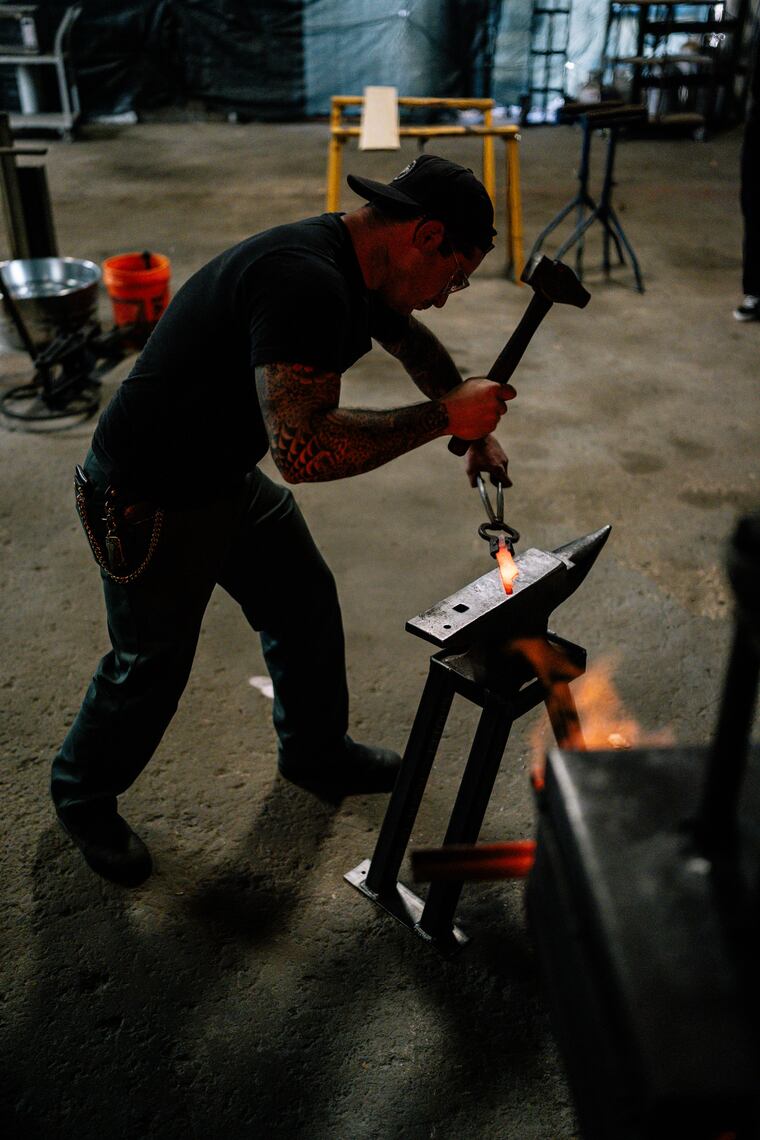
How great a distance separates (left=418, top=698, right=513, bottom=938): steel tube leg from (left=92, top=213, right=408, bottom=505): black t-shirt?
0.83m

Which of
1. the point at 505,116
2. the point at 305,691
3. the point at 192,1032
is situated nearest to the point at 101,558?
the point at 305,691

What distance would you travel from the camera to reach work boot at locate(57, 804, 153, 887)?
2592mm

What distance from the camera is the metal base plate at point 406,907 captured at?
2.45 m

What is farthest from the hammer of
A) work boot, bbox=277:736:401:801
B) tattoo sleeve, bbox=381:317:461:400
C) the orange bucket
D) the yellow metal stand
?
the yellow metal stand

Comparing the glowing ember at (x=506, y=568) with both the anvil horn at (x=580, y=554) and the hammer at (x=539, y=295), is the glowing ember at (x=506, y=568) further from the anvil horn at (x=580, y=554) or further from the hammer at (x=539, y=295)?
the hammer at (x=539, y=295)

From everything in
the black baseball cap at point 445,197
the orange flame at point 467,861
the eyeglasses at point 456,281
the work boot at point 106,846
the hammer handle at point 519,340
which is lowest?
the work boot at point 106,846

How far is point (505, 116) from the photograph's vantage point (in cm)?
1310

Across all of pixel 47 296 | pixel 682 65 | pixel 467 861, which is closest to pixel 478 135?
pixel 47 296

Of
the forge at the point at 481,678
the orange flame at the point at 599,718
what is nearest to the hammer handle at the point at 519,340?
the forge at the point at 481,678

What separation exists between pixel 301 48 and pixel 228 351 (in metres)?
12.2

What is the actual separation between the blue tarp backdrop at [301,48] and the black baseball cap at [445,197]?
38.5ft

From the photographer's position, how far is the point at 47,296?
5.37 m

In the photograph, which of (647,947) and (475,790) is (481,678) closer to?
(475,790)

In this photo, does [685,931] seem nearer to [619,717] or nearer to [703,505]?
[619,717]
